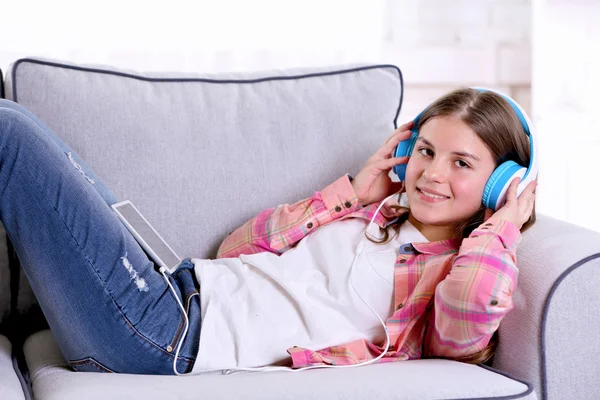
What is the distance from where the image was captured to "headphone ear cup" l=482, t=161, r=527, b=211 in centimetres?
134

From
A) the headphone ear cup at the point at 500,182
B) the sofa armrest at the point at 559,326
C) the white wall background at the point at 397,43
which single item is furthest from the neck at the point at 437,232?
the white wall background at the point at 397,43

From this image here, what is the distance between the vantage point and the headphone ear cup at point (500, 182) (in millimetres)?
1345

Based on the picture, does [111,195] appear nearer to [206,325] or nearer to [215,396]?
[206,325]

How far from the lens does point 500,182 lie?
1347 mm

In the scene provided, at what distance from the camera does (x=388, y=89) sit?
5.72 feet

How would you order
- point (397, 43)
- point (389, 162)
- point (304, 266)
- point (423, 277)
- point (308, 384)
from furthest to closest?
point (397, 43), point (389, 162), point (304, 266), point (423, 277), point (308, 384)

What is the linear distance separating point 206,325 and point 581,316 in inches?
24.1

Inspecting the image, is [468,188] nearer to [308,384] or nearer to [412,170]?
[412,170]

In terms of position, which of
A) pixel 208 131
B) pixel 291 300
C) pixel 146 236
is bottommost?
pixel 291 300

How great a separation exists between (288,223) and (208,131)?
0.27m

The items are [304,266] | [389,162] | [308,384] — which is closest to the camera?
[308,384]

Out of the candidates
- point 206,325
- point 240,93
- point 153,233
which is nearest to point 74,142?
point 153,233

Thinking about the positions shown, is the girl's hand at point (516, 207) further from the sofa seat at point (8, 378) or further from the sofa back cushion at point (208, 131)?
the sofa seat at point (8, 378)

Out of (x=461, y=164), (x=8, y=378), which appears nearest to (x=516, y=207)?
(x=461, y=164)
